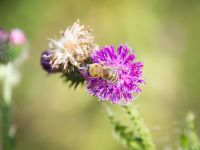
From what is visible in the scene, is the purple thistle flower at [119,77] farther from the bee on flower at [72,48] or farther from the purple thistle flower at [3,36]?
the purple thistle flower at [3,36]

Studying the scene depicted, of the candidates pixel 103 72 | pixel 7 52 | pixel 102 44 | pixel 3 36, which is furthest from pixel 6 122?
pixel 102 44

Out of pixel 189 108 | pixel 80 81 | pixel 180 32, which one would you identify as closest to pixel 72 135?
pixel 189 108

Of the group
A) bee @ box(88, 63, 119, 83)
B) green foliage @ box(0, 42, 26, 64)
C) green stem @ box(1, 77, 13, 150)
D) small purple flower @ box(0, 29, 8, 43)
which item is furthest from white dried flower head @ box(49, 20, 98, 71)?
small purple flower @ box(0, 29, 8, 43)

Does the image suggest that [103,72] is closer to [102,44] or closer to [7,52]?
[7,52]

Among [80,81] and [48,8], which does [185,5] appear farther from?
[80,81]

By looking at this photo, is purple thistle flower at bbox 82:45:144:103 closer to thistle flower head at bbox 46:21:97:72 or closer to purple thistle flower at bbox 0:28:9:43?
thistle flower head at bbox 46:21:97:72

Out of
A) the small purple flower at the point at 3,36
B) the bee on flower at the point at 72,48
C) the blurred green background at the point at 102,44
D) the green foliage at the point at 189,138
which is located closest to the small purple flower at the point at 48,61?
the bee on flower at the point at 72,48
